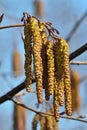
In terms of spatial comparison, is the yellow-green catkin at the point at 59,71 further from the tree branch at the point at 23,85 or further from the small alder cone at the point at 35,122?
the small alder cone at the point at 35,122

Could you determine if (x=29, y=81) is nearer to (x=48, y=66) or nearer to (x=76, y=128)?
(x=48, y=66)

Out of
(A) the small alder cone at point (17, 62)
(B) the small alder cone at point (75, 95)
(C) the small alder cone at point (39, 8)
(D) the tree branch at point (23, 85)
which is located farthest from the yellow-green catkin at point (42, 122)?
(C) the small alder cone at point (39, 8)

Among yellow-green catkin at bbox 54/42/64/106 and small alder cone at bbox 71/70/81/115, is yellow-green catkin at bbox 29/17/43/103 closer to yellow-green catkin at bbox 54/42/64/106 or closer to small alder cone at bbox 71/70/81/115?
yellow-green catkin at bbox 54/42/64/106

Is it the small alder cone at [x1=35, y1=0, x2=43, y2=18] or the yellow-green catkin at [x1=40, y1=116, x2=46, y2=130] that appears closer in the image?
the yellow-green catkin at [x1=40, y1=116, x2=46, y2=130]

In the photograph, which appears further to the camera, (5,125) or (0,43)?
(5,125)

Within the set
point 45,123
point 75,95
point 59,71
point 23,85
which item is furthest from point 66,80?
point 75,95

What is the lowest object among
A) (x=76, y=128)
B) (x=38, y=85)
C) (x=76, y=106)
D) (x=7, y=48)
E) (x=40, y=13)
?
(x=38, y=85)

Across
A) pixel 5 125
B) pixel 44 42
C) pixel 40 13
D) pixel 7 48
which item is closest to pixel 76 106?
pixel 40 13

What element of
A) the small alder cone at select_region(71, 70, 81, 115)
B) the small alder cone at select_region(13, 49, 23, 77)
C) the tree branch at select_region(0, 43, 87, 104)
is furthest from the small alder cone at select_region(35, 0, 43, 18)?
the tree branch at select_region(0, 43, 87, 104)
